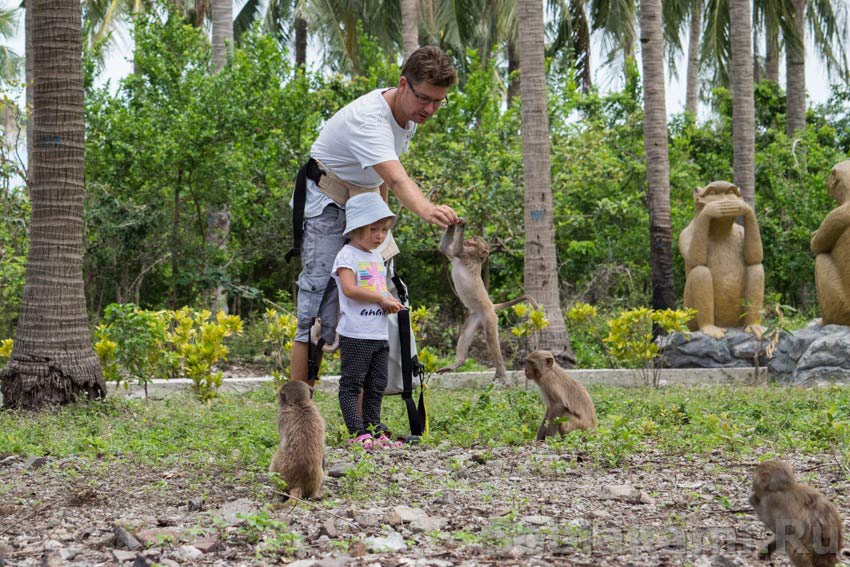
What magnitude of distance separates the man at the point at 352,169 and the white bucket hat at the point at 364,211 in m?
0.12

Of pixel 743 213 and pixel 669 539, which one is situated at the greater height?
pixel 743 213

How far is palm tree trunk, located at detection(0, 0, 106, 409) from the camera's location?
7.33 metres

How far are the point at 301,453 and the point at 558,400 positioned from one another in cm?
218

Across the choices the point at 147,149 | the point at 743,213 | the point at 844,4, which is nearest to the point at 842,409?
the point at 743,213

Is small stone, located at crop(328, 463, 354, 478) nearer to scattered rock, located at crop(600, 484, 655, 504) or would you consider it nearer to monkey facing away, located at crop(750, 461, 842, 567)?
scattered rock, located at crop(600, 484, 655, 504)

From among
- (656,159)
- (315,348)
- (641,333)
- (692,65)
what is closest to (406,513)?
(315,348)

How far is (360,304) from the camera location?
535 cm

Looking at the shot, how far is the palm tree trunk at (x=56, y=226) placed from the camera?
24.0ft

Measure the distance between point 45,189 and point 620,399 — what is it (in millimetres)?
4980

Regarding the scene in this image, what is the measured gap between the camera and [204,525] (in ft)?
12.0

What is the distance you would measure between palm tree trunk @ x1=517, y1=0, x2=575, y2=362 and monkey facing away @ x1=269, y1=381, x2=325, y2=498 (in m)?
7.92

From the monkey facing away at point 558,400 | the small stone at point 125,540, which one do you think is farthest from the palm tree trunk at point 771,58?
the small stone at point 125,540

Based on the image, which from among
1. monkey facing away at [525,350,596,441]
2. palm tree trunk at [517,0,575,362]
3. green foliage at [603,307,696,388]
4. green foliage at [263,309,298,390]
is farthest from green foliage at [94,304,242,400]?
palm tree trunk at [517,0,575,362]

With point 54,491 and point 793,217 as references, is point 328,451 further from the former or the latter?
point 793,217
